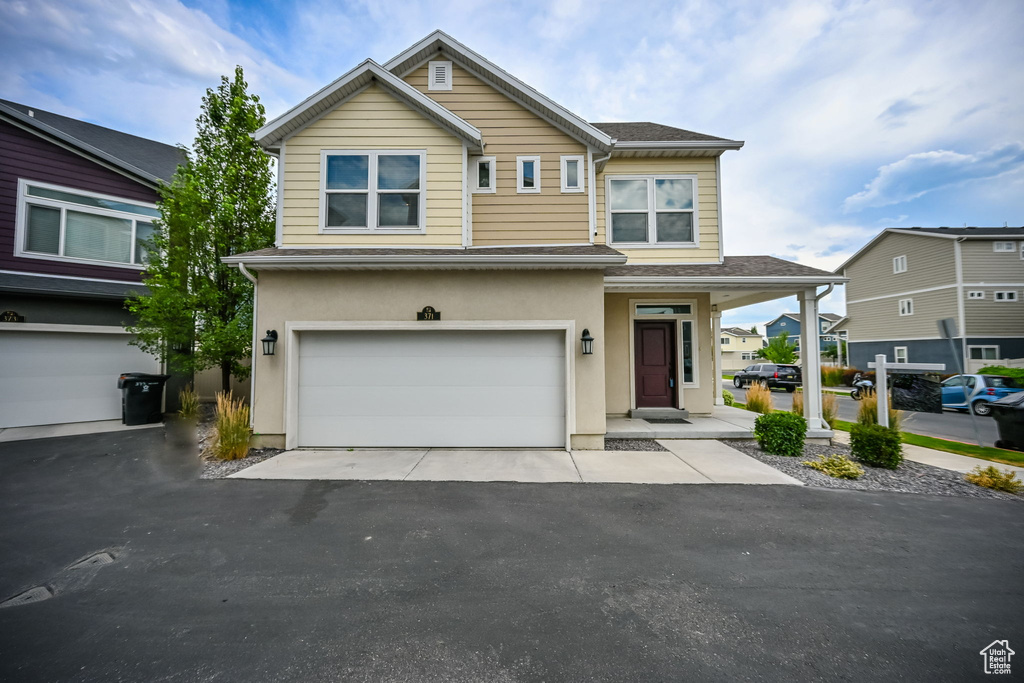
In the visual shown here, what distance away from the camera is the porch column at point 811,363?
782cm

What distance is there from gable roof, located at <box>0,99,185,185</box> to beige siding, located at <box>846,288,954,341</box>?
113 ft

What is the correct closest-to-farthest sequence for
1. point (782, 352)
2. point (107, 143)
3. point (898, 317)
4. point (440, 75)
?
point (440, 75), point (107, 143), point (898, 317), point (782, 352)

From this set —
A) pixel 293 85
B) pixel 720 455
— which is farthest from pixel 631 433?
Result: pixel 293 85

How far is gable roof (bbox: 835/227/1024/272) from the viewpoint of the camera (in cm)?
2019

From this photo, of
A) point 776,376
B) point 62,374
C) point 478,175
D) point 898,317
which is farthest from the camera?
point 898,317

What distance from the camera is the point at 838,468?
578 cm

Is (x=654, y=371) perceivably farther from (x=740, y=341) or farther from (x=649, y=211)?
(x=740, y=341)

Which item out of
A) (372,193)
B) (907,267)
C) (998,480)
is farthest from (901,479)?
(907,267)

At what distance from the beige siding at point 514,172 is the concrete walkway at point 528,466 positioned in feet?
14.2

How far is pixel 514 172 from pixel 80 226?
11302mm

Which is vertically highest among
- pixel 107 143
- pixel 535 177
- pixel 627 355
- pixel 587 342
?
pixel 107 143

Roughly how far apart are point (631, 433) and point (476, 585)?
5385 millimetres

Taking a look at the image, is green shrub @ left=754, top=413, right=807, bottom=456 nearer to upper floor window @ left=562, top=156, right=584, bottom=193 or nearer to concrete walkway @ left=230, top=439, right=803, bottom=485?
concrete walkway @ left=230, top=439, right=803, bottom=485

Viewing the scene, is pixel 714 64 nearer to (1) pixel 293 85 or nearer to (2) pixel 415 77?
(2) pixel 415 77
